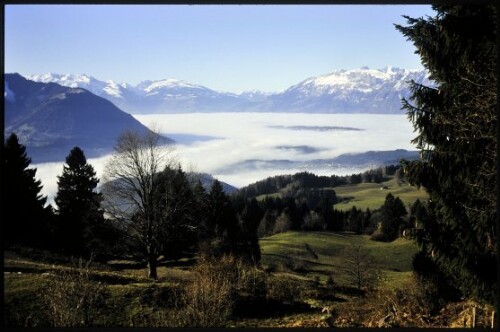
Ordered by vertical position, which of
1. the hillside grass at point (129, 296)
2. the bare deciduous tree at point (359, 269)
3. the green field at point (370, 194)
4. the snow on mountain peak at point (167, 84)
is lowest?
the bare deciduous tree at point (359, 269)

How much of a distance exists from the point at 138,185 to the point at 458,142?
10.4 meters

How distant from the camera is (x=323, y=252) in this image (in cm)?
3075

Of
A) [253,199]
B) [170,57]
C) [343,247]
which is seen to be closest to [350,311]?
[170,57]

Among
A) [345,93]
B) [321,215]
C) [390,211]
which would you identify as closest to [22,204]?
[345,93]

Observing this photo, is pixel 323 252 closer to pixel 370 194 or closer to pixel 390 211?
pixel 390 211

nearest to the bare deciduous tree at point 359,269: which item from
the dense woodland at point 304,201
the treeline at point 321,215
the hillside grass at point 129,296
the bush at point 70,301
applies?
the treeline at point 321,215

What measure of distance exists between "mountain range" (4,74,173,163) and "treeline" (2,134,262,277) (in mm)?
1250

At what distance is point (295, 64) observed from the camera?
30.0ft

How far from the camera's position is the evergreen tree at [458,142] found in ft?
21.7

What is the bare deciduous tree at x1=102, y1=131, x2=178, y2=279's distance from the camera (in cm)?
1361

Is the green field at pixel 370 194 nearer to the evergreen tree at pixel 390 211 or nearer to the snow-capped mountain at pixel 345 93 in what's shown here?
the evergreen tree at pixel 390 211

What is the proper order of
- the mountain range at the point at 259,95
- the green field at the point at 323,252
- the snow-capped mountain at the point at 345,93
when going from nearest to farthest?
1. the snow-capped mountain at the point at 345,93
2. the mountain range at the point at 259,95
3. the green field at the point at 323,252

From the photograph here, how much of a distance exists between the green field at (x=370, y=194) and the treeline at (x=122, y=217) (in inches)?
371

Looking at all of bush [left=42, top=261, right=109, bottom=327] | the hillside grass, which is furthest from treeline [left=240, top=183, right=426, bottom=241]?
bush [left=42, top=261, right=109, bottom=327]
